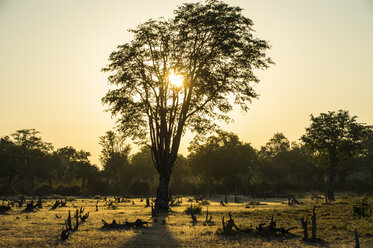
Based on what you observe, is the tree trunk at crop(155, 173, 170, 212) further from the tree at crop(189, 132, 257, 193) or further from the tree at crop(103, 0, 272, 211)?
the tree at crop(189, 132, 257, 193)

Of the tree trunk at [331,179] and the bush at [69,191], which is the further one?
the bush at [69,191]

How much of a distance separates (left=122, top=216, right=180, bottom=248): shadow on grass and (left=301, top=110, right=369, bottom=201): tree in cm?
3997

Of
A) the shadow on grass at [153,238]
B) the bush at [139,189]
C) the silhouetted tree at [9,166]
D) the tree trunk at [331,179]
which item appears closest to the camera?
the shadow on grass at [153,238]

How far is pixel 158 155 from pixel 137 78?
813cm

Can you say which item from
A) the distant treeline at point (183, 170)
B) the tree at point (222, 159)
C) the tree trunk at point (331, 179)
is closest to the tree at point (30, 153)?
the distant treeline at point (183, 170)

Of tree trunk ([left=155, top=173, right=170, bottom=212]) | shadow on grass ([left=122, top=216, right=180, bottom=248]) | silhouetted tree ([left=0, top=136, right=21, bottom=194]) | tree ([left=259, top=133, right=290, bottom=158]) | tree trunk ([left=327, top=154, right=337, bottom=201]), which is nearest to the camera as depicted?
shadow on grass ([left=122, top=216, right=180, bottom=248])

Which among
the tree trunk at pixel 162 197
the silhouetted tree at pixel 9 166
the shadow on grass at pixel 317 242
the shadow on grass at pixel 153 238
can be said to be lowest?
the shadow on grass at pixel 153 238

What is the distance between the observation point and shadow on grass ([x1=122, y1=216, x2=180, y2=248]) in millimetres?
Answer: 15469

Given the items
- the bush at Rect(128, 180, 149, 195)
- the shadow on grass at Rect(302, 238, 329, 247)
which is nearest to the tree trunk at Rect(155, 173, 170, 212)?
the shadow on grass at Rect(302, 238, 329, 247)

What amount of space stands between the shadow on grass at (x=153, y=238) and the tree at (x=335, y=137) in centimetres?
3997

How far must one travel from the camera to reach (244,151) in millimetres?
81562

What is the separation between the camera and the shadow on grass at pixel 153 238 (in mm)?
15469

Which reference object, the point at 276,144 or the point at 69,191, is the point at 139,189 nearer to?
the point at 69,191

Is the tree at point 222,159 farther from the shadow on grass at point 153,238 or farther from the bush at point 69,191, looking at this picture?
the shadow on grass at point 153,238
